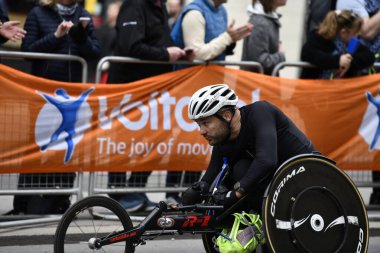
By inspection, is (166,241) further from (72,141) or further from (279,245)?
(279,245)

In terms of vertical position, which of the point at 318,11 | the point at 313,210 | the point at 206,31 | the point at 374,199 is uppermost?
the point at 318,11

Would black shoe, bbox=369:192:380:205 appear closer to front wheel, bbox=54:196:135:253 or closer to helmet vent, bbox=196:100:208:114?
helmet vent, bbox=196:100:208:114

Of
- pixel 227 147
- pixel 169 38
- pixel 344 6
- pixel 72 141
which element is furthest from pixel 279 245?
pixel 344 6

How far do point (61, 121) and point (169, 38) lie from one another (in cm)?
145

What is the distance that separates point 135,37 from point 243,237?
3.19 meters

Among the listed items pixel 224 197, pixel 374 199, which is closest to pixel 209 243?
pixel 224 197

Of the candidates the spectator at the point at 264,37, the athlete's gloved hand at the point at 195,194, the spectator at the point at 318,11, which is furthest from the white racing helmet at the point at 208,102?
the spectator at the point at 318,11

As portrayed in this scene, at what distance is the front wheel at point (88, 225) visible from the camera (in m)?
5.55

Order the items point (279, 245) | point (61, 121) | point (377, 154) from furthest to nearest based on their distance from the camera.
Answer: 1. point (377, 154)
2. point (61, 121)
3. point (279, 245)

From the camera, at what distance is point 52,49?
329 inches

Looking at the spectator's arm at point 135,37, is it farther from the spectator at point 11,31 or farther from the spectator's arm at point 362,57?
the spectator's arm at point 362,57

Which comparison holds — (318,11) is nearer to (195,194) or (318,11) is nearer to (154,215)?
(195,194)

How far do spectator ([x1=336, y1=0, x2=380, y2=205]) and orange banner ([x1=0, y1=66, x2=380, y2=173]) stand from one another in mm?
386

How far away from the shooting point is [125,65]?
866cm
